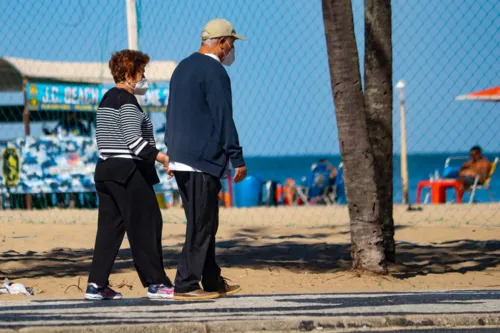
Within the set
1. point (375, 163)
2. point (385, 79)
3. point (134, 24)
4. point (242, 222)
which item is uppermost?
point (134, 24)

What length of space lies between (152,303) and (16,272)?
2.91 m

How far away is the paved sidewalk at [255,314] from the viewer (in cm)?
488

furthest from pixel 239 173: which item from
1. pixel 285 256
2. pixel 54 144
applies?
pixel 54 144

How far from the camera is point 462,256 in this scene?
9469 mm

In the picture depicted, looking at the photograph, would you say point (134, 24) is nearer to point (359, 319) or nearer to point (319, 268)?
point (319, 268)

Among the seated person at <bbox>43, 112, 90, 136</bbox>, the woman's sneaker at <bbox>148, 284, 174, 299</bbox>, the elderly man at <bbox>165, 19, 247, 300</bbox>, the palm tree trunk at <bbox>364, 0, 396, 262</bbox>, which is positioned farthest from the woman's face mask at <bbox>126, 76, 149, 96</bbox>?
the seated person at <bbox>43, 112, 90, 136</bbox>

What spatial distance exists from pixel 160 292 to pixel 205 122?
3.77ft

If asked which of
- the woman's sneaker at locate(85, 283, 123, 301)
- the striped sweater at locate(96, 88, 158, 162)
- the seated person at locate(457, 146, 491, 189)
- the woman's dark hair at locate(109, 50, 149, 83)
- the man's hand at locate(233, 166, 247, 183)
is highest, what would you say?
the woman's dark hair at locate(109, 50, 149, 83)

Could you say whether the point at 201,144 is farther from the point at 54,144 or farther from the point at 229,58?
the point at 54,144

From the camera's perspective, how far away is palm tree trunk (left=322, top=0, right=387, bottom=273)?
304 inches

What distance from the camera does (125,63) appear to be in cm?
617

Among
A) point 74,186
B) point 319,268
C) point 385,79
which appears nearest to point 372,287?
point 319,268

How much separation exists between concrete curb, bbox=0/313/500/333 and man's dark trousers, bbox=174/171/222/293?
1094 mm

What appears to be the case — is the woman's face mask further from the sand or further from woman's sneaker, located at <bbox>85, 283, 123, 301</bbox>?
the sand
